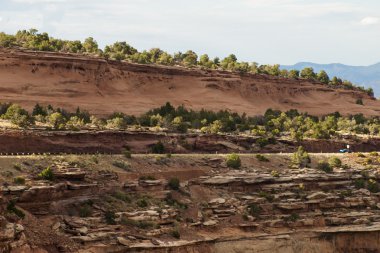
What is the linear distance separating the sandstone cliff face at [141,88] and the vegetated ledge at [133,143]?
14.6 meters

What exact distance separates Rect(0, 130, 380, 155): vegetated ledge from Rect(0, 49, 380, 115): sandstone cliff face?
47.9 feet

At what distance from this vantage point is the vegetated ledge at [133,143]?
2598 inches

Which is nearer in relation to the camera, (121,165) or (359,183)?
(121,165)

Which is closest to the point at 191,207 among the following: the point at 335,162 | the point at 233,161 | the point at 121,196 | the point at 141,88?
the point at 121,196

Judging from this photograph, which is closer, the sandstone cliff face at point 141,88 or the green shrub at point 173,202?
the green shrub at point 173,202

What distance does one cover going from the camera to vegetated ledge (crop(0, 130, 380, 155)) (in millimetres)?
66000

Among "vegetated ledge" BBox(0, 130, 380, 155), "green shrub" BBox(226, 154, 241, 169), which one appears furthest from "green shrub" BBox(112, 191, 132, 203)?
"green shrub" BBox(226, 154, 241, 169)

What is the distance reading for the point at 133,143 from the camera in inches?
2921

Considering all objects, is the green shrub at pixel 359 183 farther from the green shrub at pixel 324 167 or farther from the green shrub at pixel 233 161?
the green shrub at pixel 233 161

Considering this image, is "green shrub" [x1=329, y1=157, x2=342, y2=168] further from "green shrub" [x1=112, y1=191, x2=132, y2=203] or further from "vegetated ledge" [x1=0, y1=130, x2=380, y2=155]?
"green shrub" [x1=112, y1=191, x2=132, y2=203]

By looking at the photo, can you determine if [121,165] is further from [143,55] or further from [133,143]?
[143,55]

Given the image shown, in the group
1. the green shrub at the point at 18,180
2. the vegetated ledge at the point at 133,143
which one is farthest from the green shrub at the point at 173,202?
the green shrub at the point at 18,180

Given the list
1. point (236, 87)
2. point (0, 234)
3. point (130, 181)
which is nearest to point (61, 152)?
point (130, 181)

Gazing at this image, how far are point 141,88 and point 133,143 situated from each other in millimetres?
28342
